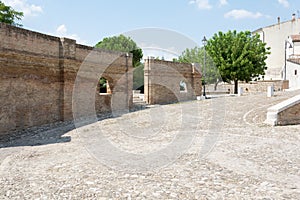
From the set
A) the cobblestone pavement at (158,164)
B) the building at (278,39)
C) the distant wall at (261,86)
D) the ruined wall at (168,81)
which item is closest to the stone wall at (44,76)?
the cobblestone pavement at (158,164)

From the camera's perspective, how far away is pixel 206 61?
36.0 meters

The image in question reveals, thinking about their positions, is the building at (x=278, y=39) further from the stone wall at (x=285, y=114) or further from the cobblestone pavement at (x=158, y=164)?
the cobblestone pavement at (x=158, y=164)

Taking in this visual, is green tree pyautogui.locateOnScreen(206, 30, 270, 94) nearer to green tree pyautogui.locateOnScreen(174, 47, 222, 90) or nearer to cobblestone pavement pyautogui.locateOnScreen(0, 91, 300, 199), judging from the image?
green tree pyautogui.locateOnScreen(174, 47, 222, 90)

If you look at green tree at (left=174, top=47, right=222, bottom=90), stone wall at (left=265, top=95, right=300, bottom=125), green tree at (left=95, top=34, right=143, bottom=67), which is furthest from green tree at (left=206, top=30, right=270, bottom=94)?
stone wall at (left=265, top=95, right=300, bottom=125)

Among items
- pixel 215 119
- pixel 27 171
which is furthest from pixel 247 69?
pixel 27 171

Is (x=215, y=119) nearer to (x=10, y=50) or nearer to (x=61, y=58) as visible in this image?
(x=61, y=58)

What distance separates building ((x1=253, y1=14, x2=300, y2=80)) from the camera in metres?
41.3

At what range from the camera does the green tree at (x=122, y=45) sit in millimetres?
36844

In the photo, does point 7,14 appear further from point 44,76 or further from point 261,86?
point 261,86

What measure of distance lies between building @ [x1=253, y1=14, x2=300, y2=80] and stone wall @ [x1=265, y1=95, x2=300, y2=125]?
34152 mm

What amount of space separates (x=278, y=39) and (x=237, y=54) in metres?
20.1

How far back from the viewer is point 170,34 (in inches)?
599

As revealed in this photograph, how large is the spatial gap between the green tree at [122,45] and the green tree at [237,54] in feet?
38.7

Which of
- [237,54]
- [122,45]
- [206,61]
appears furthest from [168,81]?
[122,45]
